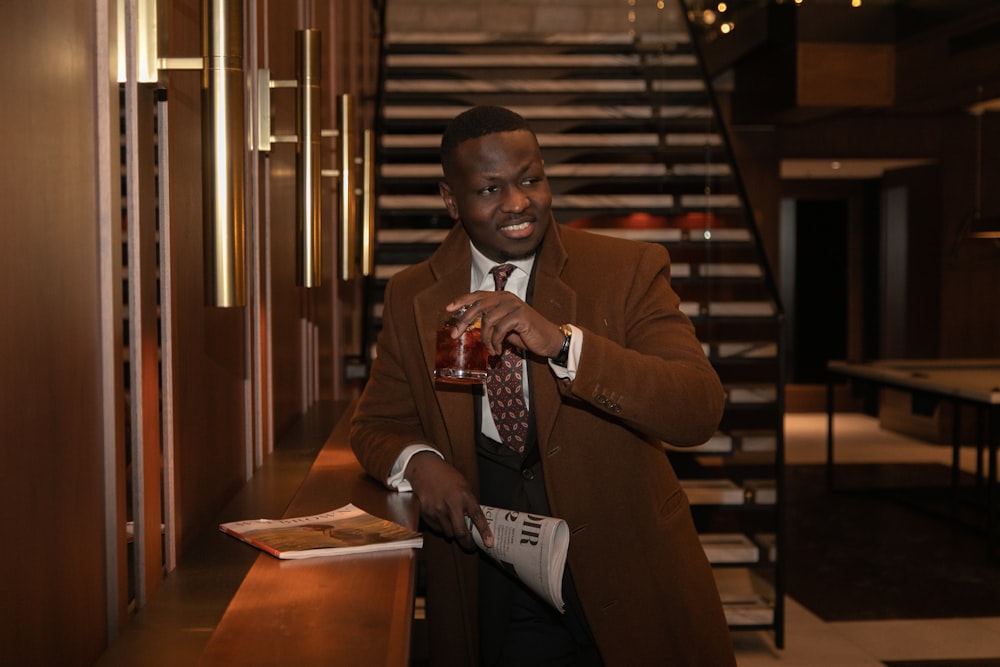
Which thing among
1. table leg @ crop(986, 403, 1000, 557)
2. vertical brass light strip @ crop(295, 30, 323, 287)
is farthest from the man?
table leg @ crop(986, 403, 1000, 557)

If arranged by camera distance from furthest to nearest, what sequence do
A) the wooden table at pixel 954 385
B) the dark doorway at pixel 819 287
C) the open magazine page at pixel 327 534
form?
the dark doorway at pixel 819 287 → the wooden table at pixel 954 385 → the open magazine page at pixel 327 534

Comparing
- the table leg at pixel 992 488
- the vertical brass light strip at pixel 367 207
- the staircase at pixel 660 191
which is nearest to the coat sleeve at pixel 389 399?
the vertical brass light strip at pixel 367 207

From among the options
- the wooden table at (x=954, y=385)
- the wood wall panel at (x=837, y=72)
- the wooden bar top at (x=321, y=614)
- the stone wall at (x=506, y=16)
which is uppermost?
the stone wall at (x=506, y=16)

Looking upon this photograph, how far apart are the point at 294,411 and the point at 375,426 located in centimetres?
142

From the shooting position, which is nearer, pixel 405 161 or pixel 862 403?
pixel 405 161

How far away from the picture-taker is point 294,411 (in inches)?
144

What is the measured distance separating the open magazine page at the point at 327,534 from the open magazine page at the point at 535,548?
0.88 ft

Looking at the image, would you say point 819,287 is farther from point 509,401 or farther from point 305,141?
point 509,401

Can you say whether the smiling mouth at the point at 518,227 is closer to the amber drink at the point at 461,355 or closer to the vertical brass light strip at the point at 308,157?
the amber drink at the point at 461,355

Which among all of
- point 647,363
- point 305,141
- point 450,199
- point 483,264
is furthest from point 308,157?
point 647,363

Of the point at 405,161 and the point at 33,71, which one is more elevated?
the point at 405,161

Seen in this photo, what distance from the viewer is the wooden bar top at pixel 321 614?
121 centimetres

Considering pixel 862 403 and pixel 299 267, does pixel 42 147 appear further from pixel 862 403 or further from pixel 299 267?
pixel 862 403

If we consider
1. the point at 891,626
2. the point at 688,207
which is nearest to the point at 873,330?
the point at 688,207
